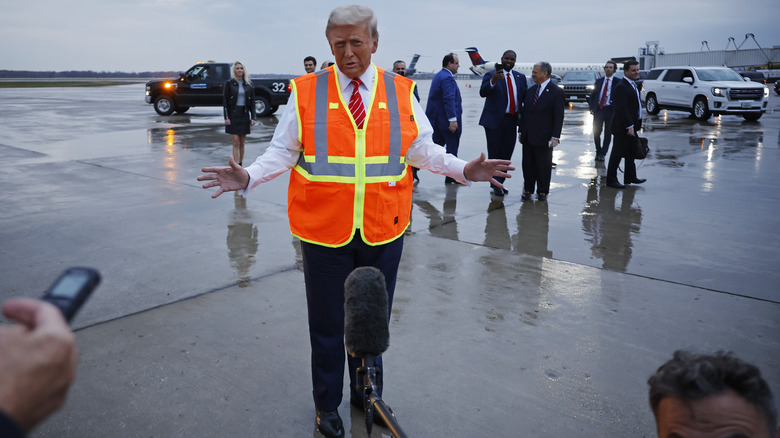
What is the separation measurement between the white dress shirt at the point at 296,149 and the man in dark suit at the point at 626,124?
6766mm

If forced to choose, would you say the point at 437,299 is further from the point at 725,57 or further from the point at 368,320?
the point at 725,57

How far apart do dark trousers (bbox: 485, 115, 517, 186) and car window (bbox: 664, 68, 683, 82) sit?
16.3 meters

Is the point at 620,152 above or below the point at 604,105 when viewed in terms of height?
below

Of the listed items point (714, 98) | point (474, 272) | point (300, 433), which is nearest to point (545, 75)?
point (474, 272)

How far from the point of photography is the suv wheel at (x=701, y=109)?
20.6 meters

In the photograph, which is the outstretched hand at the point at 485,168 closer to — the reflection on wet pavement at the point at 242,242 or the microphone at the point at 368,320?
the microphone at the point at 368,320

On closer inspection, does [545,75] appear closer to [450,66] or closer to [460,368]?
[450,66]

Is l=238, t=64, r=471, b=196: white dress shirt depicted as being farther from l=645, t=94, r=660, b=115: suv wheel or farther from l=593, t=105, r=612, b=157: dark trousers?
l=645, t=94, r=660, b=115: suv wheel

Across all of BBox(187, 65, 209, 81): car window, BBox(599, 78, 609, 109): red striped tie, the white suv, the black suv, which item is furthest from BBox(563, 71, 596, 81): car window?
BBox(599, 78, 609, 109): red striped tie

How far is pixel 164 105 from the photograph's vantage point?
23.2 m

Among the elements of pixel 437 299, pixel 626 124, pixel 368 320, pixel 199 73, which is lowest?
pixel 437 299

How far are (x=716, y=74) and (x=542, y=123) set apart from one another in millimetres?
16899

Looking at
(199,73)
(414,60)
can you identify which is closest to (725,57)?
(414,60)

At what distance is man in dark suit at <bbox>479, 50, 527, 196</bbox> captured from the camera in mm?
8703
